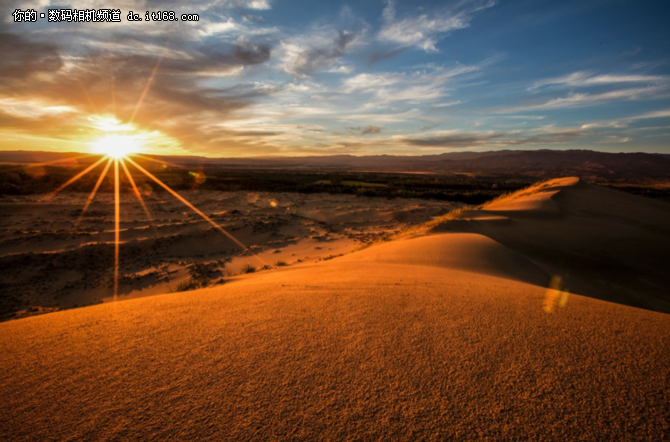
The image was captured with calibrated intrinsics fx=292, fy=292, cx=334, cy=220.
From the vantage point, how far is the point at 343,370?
2.04m

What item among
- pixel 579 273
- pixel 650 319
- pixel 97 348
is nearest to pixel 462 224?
pixel 579 273

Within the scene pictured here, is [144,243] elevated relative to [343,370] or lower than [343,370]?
lower

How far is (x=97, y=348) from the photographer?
2.45 metres

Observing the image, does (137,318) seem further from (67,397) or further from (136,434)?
(136,434)

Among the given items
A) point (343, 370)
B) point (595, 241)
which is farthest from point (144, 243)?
point (595, 241)

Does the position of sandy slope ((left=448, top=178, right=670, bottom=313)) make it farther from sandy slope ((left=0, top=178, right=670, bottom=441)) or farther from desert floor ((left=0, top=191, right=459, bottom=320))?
desert floor ((left=0, top=191, right=459, bottom=320))

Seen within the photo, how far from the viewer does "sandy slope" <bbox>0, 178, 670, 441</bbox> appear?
5.19 ft

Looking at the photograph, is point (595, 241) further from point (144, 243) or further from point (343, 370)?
point (144, 243)

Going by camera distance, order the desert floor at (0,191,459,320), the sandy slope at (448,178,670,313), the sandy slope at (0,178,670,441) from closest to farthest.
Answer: the sandy slope at (0,178,670,441) < the sandy slope at (448,178,670,313) < the desert floor at (0,191,459,320)

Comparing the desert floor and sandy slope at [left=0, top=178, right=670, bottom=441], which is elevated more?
sandy slope at [left=0, top=178, right=670, bottom=441]

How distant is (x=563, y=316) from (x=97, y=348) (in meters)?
4.24

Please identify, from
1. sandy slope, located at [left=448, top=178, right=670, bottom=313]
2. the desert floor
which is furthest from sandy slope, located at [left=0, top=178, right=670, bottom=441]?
the desert floor

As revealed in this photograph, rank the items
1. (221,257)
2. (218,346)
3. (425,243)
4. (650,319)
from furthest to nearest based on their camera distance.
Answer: (221,257) → (425,243) → (650,319) → (218,346)

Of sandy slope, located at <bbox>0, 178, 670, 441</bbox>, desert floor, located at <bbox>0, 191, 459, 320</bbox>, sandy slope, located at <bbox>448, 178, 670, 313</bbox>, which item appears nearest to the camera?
sandy slope, located at <bbox>0, 178, 670, 441</bbox>
